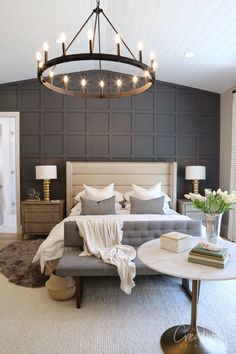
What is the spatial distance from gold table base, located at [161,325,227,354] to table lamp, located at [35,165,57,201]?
336cm

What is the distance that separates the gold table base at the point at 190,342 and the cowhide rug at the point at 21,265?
61.7 inches

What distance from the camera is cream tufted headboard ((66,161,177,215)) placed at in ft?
16.4

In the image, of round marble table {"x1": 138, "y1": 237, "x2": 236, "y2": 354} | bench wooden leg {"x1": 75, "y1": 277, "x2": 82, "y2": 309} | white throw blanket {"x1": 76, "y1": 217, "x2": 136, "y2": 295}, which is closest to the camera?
round marble table {"x1": 138, "y1": 237, "x2": 236, "y2": 354}

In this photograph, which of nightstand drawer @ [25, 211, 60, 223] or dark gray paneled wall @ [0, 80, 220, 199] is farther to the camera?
dark gray paneled wall @ [0, 80, 220, 199]

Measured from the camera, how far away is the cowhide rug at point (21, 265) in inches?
120

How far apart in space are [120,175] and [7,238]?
96.4 inches

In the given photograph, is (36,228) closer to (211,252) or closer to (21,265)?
(21,265)

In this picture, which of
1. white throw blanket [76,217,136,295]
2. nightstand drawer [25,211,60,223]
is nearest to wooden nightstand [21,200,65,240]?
nightstand drawer [25,211,60,223]

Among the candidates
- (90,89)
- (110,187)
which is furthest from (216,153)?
(90,89)

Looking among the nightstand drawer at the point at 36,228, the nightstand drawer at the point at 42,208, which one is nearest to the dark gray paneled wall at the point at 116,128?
the nightstand drawer at the point at 42,208

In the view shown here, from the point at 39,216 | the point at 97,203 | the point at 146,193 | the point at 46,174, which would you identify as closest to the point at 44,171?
the point at 46,174

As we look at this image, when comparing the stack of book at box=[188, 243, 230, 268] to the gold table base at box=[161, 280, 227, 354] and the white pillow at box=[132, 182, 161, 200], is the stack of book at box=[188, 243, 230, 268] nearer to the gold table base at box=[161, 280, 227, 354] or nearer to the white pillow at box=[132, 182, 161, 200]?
the gold table base at box=[161, 280, 227, 354]

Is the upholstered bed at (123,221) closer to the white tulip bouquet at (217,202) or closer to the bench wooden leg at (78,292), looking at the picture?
the bench wooden leg at (78,292)

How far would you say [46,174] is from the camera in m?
4.73
